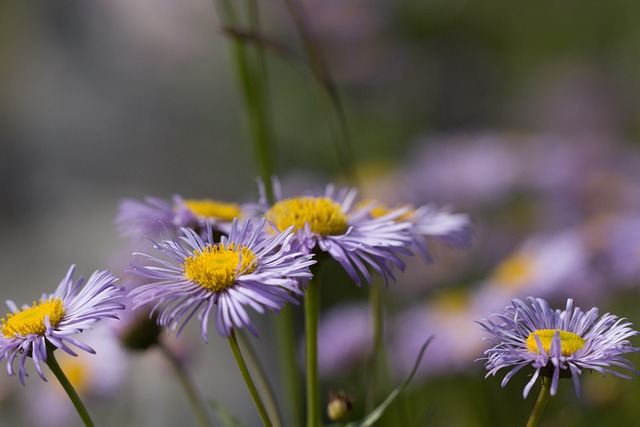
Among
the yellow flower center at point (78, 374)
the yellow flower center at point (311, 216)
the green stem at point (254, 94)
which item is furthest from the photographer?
the yellow flower center at point (78, 374)

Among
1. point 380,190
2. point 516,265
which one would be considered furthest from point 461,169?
point 516,265

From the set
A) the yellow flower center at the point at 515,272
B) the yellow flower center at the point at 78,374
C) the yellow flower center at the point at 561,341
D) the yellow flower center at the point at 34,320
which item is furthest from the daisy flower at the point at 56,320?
the yellow flower center at the point at 515,272

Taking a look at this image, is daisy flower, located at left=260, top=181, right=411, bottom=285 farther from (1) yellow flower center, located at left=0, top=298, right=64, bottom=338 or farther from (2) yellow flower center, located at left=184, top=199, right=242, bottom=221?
(1) yellow flower center, located at left=0, top=298, right=64, bottom=338

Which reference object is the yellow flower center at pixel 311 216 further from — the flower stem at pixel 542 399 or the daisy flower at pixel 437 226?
the flower stem at pixel 542 399

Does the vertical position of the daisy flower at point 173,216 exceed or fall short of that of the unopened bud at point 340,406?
it exceeds it

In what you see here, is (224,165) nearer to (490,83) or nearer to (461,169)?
(461,169)
